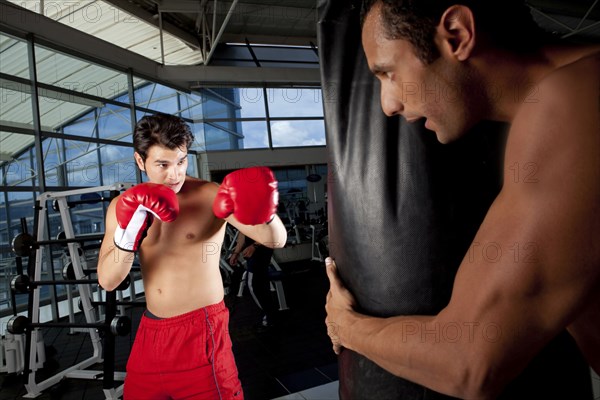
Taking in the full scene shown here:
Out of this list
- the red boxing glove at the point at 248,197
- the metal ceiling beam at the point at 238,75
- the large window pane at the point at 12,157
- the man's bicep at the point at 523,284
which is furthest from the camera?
the metal ceiling beam at the point at 238,75

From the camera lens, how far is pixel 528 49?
2.19ft

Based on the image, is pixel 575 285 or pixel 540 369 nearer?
pixel 575 285

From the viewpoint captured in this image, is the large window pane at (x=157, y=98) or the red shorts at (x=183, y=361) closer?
the red shorts at (x=183, y=361)

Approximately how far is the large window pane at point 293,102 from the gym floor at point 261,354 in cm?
517

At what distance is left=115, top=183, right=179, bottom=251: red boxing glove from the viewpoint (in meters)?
1.61

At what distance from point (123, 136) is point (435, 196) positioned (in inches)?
264

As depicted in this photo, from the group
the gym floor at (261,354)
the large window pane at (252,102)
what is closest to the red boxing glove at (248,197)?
the gym floor at (261,354)

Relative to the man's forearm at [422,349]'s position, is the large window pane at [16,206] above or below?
above

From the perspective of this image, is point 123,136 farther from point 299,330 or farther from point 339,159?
point 339,159

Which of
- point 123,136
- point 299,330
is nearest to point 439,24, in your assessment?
point 299,330

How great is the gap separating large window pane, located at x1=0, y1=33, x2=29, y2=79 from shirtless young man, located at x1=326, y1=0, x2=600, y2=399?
601cm

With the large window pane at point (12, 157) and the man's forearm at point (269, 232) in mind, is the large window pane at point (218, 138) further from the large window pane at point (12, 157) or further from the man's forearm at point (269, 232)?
Result: the man's forearm at point (269, 232)

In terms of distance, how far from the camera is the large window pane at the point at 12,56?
5089 millimetres

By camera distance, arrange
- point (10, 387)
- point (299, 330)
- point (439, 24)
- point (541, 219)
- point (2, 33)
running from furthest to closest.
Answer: point (2, 33) < point (299, 330) < point (10, 387) < point (439, 24) < point (541, 219)
